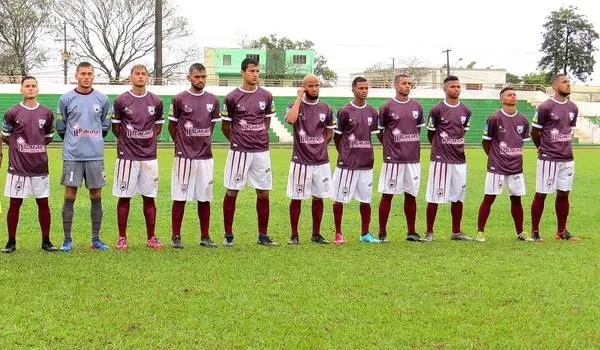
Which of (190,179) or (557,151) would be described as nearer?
(190,179)

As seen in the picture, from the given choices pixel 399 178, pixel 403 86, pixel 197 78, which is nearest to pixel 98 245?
pixel 197 78

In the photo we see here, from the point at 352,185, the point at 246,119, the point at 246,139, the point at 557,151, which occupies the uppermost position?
the point at 246,119

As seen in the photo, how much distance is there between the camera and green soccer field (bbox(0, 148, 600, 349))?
525 cm

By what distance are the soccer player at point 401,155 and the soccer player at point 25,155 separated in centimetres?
451

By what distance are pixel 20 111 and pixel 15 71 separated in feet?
193

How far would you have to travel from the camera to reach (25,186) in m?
8.77

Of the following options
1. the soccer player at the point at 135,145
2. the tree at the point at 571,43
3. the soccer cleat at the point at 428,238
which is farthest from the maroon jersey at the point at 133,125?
the tree at the point at 571,43

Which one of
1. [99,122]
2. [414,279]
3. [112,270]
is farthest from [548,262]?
[99,122]

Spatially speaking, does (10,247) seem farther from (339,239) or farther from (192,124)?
(339,239)

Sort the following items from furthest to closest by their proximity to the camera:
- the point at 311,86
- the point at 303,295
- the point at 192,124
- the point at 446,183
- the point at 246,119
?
the point at 446,183 < the point at 311,86 < the point at 246,119 < the point at 192,124 < the point at 303,295

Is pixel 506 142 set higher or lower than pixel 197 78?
Result: lower

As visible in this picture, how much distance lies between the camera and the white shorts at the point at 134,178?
9102 mm

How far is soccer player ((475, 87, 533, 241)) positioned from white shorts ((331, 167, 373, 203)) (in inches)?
68.4

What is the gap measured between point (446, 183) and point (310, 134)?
2109 mm
